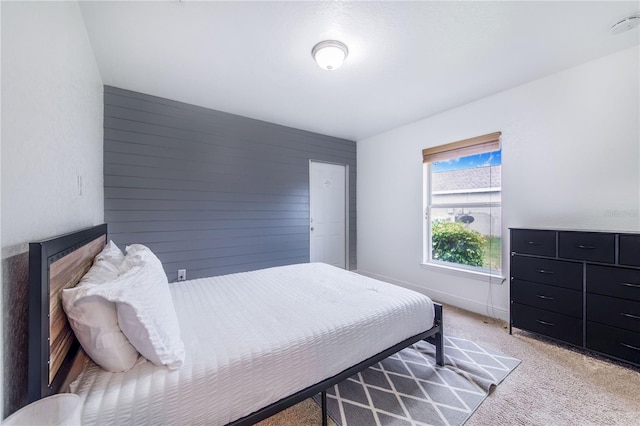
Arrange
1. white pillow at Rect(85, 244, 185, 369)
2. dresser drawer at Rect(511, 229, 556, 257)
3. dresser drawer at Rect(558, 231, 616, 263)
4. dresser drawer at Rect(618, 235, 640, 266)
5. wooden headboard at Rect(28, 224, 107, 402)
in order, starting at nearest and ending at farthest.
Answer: wooden headboard at Rect(28, 224, 107, 402) < white pillow at Rect(85, 244, 185, 369) < dresser drawer at Rect(618, 235, 640, 266) < dresser drawer at Rect(558, 231, 616, 263) < dresser drawer at Rect(511, 229, 556, 257)

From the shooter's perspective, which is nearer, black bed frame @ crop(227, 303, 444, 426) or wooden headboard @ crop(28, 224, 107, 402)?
wooden headboard @ crop(28, 224, 107, 402)

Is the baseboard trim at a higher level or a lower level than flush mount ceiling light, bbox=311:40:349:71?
lower

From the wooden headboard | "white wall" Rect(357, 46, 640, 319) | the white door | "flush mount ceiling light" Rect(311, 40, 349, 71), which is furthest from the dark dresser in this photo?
the wooden headboard

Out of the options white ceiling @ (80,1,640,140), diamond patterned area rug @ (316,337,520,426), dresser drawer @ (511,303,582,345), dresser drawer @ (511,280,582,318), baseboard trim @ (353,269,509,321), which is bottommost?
diamond patterned area rug @ (316,337,520,426)

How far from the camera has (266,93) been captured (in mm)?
2834

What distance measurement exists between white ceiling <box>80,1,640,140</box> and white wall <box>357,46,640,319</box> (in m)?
0.19

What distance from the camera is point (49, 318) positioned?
86 cm

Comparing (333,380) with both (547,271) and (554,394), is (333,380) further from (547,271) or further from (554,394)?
(547,271)

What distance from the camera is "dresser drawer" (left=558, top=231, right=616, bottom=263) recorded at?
194 centimetres

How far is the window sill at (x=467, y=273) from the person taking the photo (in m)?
2.84

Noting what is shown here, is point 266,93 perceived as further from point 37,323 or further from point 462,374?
point 462,374

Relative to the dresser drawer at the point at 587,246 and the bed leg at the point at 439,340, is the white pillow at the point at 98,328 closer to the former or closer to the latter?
the bed leg at the point at 439,340

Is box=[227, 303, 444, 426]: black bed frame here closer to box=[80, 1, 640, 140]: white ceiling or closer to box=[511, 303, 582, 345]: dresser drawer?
box=[511, 303, 582, 345]: dresser drawer

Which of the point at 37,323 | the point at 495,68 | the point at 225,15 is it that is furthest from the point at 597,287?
the point at 225,15
